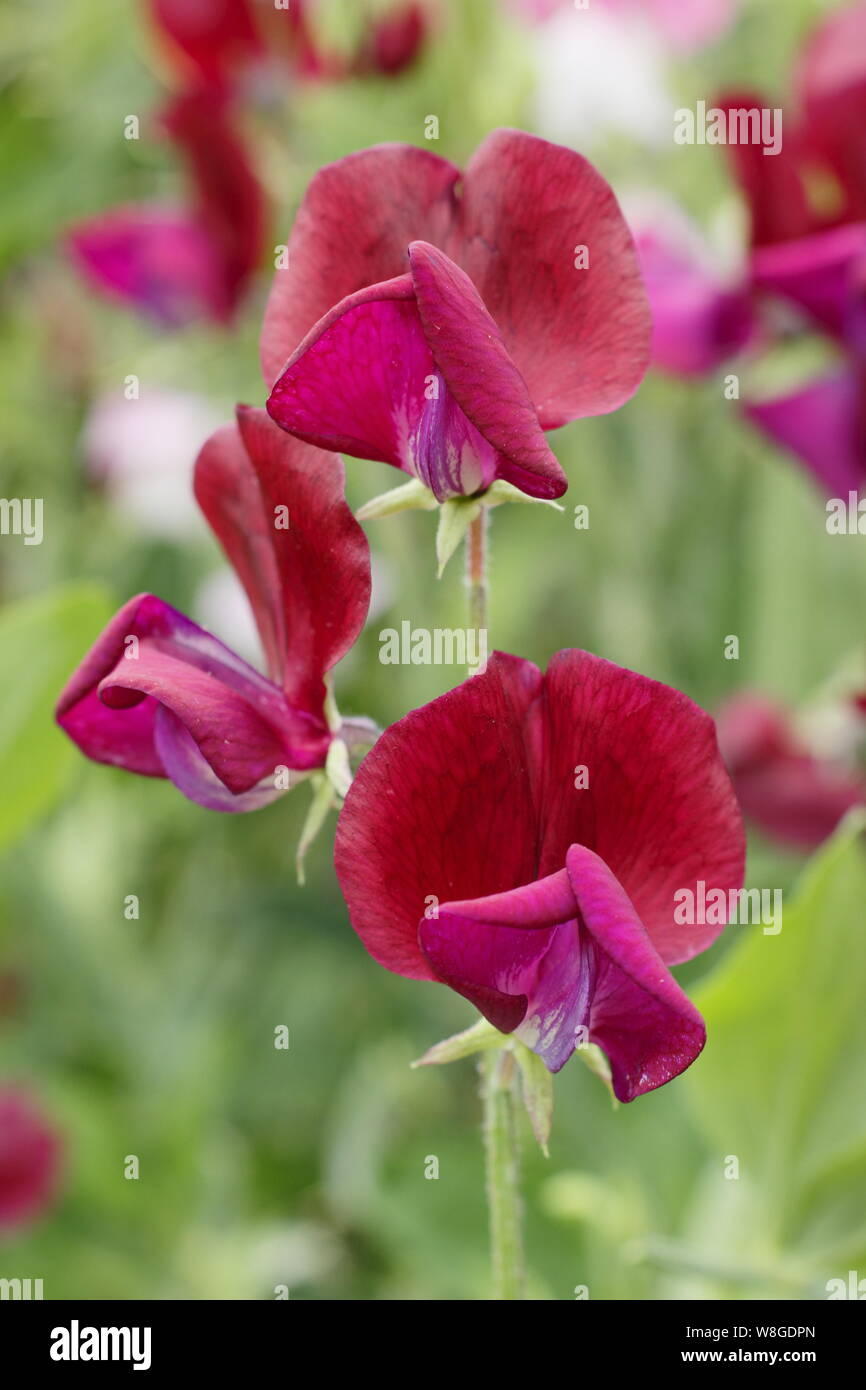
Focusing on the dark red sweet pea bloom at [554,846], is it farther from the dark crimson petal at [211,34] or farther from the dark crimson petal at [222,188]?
the dark crimson petal at [211,34]

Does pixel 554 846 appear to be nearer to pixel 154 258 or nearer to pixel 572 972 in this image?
pixel 572 972

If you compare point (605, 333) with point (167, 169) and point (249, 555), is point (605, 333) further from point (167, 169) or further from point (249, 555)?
point (167, 169)

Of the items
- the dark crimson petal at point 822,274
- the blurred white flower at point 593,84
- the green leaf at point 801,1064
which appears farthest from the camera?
the blurred white flower at point 593,84

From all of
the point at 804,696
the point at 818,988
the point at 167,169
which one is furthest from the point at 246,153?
the point at 818,988

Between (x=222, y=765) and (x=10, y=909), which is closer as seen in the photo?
(x=222, y=765)

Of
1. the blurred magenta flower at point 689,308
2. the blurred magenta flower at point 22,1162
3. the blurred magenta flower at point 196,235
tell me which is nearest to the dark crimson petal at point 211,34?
the blurred magenta flower at point 196,235

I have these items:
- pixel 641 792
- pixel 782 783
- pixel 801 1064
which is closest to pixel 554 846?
pixel 641 792
